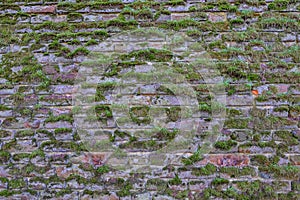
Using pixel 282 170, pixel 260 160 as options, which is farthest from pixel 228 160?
pixel 282 170

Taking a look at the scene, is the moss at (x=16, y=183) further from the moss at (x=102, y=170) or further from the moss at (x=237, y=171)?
the moss at (x=237, y=171)

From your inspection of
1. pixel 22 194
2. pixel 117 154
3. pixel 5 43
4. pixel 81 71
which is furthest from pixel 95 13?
pixel 22 194

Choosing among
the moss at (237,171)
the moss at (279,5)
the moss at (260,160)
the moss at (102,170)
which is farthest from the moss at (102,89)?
the moss at (279,5)

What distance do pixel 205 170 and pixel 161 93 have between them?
59 cm

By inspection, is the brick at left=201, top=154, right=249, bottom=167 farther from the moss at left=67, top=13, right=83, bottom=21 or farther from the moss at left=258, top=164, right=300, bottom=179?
the moss at left=67, top=13, right=83, bottom=21

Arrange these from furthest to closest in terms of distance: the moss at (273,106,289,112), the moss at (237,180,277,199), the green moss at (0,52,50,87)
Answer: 1. the green moss at (0,52,50,87)
2. the moss at (273,106,289,112)
3. the moss at (237,180,277,199)

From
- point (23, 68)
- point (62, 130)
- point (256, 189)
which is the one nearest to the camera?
point (256, 189)

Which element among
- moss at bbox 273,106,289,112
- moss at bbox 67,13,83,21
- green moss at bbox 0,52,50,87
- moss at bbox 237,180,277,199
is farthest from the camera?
moss at bbox 67,13,83,21

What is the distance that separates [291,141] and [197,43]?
91 cm

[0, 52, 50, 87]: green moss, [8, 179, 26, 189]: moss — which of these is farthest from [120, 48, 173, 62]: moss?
[8, 179, 26, 189]: moss

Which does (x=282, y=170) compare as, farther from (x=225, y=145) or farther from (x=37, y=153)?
(x=37, y=153)

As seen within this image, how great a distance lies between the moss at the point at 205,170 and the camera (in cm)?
212

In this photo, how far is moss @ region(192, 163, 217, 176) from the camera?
83.5 inches

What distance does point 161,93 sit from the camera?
88.4 inches
